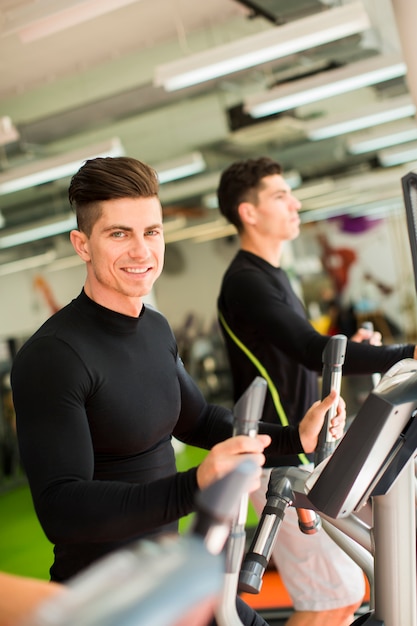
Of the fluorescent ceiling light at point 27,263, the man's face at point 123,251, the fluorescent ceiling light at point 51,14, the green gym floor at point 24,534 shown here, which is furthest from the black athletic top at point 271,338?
the fluorescent ceiling light at point 27,263

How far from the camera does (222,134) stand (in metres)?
10.4

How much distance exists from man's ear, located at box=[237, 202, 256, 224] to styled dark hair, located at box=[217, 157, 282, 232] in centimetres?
2

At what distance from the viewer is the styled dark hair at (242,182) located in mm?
2947

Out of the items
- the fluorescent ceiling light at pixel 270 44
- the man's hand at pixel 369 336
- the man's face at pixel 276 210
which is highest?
the fluorescent ceiling light at pixel 270 44

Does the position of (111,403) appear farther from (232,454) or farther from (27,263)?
(27,263)

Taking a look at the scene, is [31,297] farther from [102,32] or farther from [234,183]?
[234,183]

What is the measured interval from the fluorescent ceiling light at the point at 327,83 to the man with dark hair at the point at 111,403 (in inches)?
167

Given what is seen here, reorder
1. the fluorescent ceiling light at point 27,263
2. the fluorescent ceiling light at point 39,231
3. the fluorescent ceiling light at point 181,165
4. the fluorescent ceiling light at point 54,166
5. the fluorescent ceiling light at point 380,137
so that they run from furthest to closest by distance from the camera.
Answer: the fluorescent ceiling light at point 27,263 < the fluorescent ceiling light at point 39,231 < the fluorescent ceiling light at point 380,137 < the fluorescent ceiling light at point 181,165 < the fluorescent ceiling light at point 54,166

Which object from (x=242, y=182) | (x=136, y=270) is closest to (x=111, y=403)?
(x=136, y=270)

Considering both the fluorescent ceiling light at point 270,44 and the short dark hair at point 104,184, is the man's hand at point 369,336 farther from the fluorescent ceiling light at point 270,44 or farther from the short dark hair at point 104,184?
the fluorescent ceiling light at point 270,44

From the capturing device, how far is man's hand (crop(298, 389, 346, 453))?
1.66 metres

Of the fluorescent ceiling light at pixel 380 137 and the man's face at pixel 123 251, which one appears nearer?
the man's face at pixel 123 251

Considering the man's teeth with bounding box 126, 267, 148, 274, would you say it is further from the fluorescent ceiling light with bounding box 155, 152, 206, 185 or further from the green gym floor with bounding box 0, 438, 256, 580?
the fluorescent ceiling light with bounding box 155, 152, 206, 185

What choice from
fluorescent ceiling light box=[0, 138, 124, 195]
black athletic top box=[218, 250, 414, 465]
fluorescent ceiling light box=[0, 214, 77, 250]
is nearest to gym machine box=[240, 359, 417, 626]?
black athletic top box=[218, 250, 414, 465]
